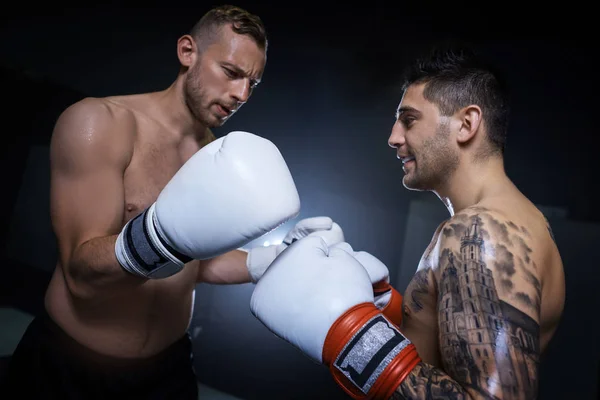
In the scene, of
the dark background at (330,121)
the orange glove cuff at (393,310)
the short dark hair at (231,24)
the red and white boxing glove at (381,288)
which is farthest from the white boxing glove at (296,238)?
the dark background at (330,121)

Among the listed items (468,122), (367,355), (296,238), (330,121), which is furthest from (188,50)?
(330,121)

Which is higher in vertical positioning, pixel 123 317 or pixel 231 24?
pixel 231 24

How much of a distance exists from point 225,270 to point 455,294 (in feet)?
3.31

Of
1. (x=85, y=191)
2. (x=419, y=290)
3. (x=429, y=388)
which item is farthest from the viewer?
(x=85, y=191)

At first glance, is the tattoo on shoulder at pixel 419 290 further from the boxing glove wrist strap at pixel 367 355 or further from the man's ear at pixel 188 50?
the man's ear at pixel 188 50

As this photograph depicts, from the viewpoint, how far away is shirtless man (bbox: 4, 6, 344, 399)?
2.86 feet

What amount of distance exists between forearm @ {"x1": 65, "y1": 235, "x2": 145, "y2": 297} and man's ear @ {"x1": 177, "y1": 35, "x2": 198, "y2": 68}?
769 millimetres

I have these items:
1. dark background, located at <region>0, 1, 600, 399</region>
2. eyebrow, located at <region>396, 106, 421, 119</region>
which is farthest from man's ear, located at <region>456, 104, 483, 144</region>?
dark background, located at <region>0, 1, 600, 399</region>

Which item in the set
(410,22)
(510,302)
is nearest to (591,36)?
(410,22)

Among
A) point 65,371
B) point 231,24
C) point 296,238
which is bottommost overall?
point 65,371

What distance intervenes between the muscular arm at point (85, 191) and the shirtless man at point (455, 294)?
48 centimetres

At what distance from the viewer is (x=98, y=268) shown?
38.8 inches

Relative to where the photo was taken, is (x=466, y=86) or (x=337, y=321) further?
(x=466, y=86)

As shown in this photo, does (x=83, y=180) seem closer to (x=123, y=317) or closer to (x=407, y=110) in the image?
(x=123, y=317)
